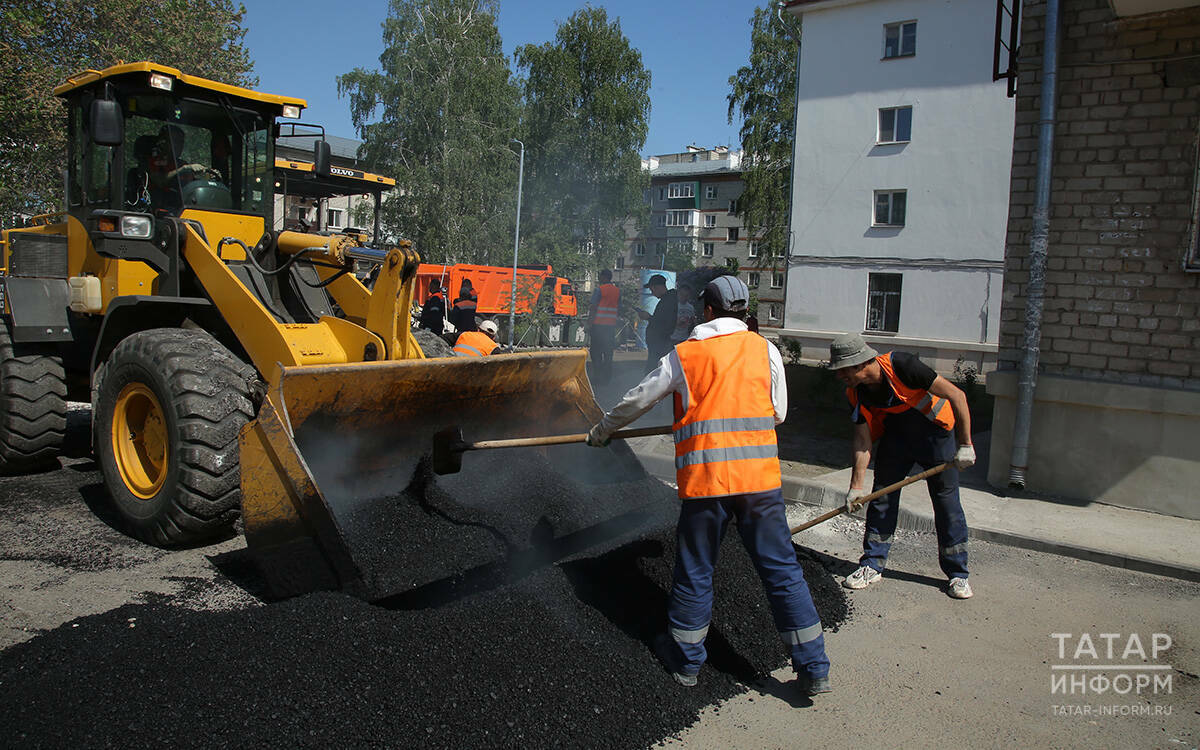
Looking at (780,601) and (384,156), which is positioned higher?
(384,156)

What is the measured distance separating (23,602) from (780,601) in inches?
141

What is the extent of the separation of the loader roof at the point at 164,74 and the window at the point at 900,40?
20.2m

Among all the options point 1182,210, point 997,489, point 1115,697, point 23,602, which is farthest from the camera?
point 997,489

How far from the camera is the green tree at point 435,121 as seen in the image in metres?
29.8

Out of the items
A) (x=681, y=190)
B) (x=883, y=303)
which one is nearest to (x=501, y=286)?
(x=883, y=303)

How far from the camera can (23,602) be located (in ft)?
13.0

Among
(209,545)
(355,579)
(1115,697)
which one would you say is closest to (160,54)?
(209,545)

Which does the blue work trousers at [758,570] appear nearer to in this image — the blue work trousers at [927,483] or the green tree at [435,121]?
the blue work trousers at [927,483]

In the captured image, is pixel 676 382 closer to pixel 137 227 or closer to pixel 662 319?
pixel 137 227

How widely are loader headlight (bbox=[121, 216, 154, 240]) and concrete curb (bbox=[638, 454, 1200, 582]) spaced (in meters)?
5.01

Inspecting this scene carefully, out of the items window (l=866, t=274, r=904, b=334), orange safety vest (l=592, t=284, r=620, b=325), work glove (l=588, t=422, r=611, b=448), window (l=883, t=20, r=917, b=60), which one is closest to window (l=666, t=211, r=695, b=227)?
window (l=883, t=20, r=917, b=60)

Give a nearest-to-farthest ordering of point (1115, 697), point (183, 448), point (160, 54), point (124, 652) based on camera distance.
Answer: point (124, 652) < point (1115, 697) < point (183, 448) < point (160, 54)

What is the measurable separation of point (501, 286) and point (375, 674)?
64.3 feet

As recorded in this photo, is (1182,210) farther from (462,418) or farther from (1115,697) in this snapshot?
(462,418)
